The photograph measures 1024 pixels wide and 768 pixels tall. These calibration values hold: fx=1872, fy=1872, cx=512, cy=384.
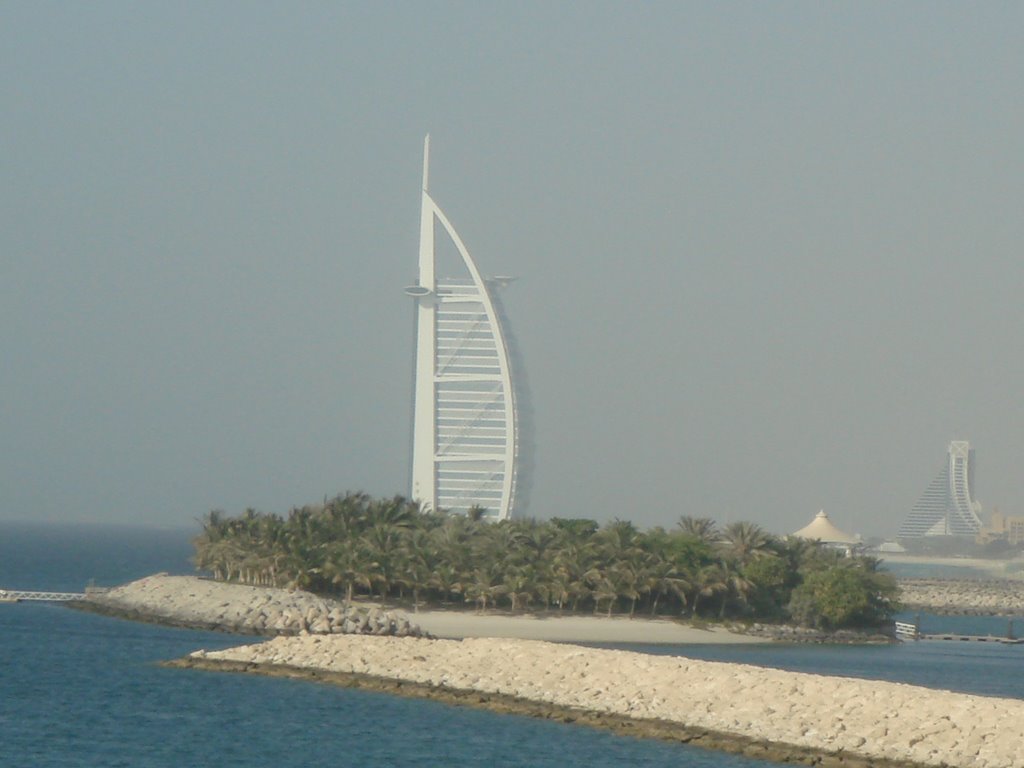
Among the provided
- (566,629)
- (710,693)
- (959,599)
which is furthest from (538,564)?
(959,599)

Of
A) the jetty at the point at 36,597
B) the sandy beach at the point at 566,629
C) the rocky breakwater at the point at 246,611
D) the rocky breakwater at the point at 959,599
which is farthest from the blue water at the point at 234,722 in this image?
the rocky breakwater at the point at 959,599

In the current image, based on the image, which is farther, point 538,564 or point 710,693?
point 538,564

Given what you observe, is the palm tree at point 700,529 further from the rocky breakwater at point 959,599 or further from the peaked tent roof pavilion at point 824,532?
the peaked tent roof pavilion at point 824,532

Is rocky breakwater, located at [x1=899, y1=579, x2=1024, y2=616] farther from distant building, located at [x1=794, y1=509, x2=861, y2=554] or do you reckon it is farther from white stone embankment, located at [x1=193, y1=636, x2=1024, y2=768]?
white stone embankment, located at [x1=193, y1=636, x2=1024, y2=768]

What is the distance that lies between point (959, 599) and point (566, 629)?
52.3 meters

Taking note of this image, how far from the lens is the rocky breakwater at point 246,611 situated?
55156 millimetres

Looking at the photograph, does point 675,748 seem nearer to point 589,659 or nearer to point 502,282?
point 589,659

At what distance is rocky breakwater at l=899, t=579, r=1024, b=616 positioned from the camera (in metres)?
101

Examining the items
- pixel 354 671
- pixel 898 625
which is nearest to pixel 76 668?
pixel 354 671

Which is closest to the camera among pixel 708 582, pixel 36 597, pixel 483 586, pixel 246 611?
pixel 246 611

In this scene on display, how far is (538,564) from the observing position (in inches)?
2532

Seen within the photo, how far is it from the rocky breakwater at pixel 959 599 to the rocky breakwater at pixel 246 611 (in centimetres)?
4235

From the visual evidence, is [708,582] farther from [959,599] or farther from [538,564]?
[959,599]

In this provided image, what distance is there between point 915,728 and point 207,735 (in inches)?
492
